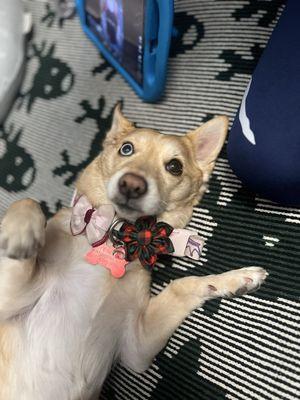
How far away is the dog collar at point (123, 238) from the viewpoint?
158 cm

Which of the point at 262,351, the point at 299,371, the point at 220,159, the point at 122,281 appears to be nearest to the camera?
the point at 299,371

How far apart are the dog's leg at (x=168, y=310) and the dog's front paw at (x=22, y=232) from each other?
1.92ft

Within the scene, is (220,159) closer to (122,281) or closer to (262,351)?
(122,281)

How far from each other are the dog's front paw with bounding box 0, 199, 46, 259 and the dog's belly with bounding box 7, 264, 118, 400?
33cm

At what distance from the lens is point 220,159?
6.04ft

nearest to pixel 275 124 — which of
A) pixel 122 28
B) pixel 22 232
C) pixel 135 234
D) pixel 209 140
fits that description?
pixel 209 140

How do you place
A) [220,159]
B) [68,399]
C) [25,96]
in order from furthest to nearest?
[25,96], [220,159], [68,399]

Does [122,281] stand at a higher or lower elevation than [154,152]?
lower

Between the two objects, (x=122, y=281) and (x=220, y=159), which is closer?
(x=122, y=281)

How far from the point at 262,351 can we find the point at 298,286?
249mm

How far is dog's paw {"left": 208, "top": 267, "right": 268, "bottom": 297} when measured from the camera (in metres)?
1.51

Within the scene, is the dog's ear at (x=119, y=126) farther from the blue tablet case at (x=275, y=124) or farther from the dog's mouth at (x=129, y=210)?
the blue tablet case at (x=275, y=124)

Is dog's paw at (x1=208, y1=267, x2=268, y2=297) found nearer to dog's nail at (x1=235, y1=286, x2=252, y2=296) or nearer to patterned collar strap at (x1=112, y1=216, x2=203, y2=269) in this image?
dog's nail at (x1=235, y1=286, x2=252, y2=296)

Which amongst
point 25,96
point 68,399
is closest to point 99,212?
point 68,399
